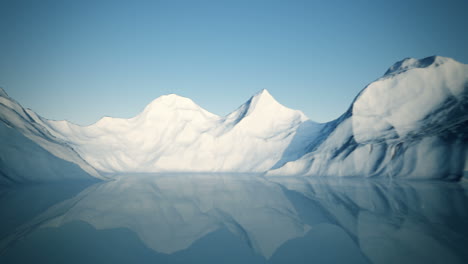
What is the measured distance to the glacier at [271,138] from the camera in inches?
1065

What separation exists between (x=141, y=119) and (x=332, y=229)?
82.3 m

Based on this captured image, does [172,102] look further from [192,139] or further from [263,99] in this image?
[263,99]

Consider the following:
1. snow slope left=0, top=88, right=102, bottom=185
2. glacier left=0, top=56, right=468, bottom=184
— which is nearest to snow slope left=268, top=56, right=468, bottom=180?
glacier left=0, top=56, right=468, bottom=184

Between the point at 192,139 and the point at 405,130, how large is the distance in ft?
174

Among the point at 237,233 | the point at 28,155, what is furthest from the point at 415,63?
the point at 28,155

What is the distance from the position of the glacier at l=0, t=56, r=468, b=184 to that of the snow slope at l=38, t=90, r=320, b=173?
0.28 metres

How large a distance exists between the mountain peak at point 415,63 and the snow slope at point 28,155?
5201 cm

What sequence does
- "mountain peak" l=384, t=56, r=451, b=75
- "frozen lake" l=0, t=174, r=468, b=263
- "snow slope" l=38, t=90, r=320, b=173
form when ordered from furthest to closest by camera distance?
"snow slope" l=38, t=90, r=320, b=173 → "mountain peak" l=384, t=56, r=451, b=75 → "frozen lake" l=0, t=174, r=468, b=263

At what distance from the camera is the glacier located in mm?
27039

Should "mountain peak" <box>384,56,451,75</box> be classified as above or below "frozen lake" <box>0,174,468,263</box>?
below

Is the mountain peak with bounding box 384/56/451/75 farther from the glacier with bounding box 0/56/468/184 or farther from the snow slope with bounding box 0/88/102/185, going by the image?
the snow slope with bounding box 0/88/102/185

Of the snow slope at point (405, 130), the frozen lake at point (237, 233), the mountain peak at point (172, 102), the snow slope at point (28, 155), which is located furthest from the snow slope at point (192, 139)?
the frozen lake at point (237, 233)

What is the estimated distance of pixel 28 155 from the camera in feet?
78.5

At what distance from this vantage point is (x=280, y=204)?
14.7 m
